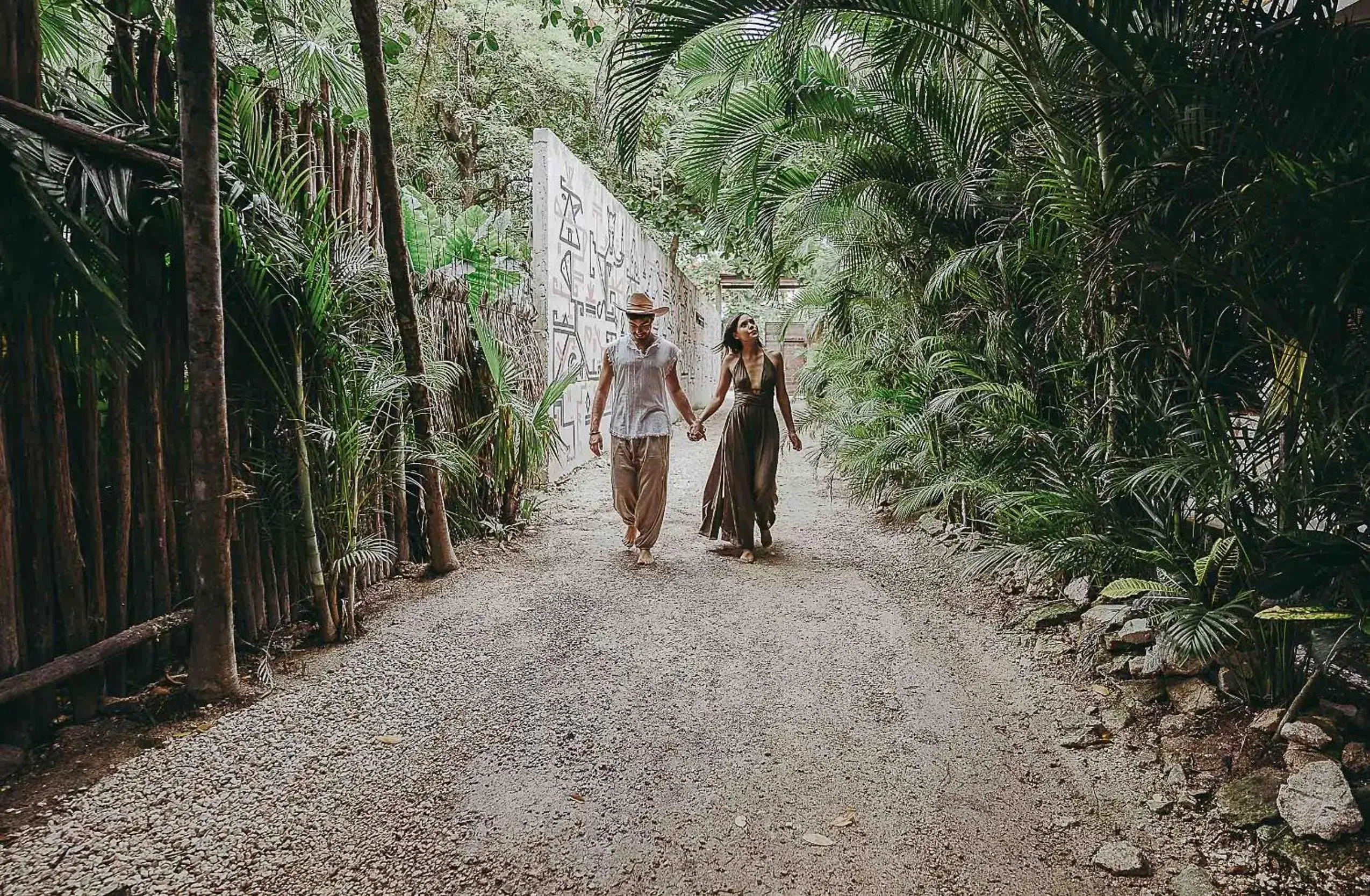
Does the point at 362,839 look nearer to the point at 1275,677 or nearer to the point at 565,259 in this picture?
the point at 1275,677

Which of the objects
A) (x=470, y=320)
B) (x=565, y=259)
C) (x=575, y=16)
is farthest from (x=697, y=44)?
(x=565, y=259)

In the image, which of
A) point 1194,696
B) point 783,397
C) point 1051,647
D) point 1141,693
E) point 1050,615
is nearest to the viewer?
point 1194,696

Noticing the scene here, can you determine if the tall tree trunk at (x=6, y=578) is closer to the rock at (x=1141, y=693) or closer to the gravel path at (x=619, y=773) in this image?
the gravel path at (x=619, y=773)

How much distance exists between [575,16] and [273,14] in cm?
169

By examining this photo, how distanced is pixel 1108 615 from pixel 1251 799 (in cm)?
117

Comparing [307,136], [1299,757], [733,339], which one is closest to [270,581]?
[307,136]

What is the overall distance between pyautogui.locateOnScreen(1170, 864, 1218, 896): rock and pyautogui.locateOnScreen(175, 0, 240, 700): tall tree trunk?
317 cm

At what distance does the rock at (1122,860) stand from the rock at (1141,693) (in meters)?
0.92

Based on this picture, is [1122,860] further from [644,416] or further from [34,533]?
[644,416]

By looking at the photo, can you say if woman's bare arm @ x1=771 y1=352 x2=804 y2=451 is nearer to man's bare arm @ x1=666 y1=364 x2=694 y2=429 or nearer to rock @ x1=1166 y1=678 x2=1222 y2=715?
man's bare arm @ x1=666 y1=364 x2=694 y2=429

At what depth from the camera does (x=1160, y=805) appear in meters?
2.29

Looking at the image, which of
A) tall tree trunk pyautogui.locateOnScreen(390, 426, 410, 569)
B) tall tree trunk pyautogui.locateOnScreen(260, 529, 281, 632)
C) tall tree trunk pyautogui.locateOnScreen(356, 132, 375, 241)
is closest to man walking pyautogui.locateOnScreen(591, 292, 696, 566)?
tall tree trunk pyautogui.locateOnScreen(390, 426, 410, 569)

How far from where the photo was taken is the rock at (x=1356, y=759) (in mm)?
2146

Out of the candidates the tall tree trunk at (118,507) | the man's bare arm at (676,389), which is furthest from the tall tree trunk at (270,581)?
the man's bare arm at (676,389)
